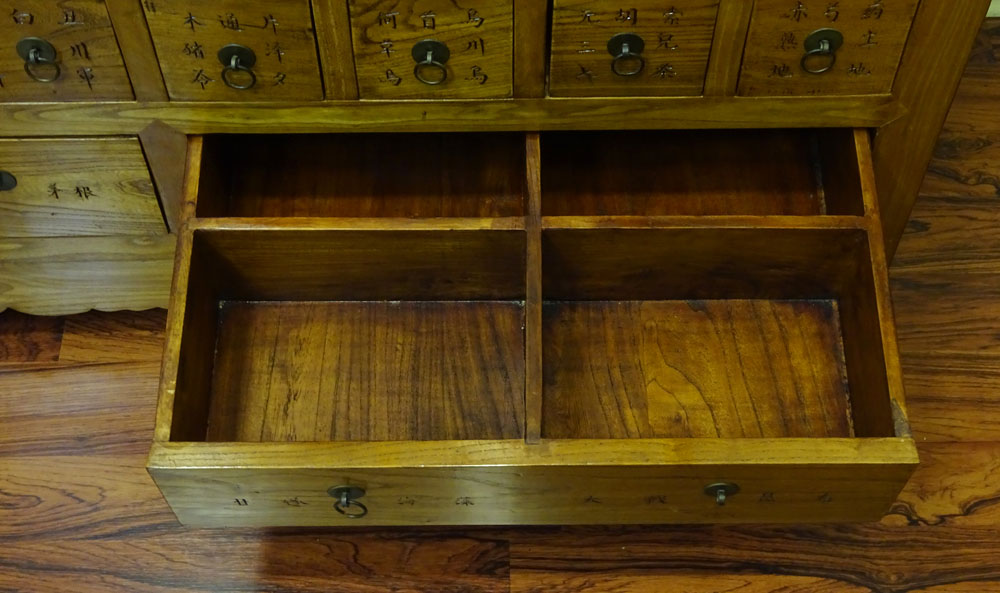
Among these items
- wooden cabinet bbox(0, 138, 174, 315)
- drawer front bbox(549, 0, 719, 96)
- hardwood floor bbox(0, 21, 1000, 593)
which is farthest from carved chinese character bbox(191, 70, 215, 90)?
hardwood floor bbox(0, 21, 1000, 593)

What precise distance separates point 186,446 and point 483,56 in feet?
1.41

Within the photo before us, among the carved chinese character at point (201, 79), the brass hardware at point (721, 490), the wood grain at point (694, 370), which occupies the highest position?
the carved chinese character at point (201, 79)

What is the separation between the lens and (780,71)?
1.04 m

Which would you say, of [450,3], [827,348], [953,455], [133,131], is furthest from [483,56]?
[953,455]

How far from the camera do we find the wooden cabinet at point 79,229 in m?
1.13

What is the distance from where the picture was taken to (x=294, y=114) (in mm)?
1080

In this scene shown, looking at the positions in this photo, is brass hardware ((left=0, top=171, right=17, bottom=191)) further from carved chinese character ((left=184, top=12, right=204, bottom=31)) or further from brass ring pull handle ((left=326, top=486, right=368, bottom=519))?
brass ring pull handle ((left=326, top=486, right=368, bottom=519))

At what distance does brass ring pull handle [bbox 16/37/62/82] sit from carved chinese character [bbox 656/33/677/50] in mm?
542

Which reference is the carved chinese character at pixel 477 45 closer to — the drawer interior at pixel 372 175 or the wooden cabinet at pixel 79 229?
the drawer interior at pixel 372 175

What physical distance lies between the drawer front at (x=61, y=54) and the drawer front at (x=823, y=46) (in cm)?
57

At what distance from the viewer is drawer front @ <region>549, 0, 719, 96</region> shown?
99 centimetres

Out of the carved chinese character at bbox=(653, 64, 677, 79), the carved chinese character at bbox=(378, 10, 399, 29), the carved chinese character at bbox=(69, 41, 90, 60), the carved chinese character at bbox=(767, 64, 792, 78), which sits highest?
the carved chinese character at bbox=(378, 10, 399, 29)

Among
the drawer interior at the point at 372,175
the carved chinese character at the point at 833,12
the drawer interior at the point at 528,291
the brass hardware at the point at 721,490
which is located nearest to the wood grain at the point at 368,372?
the drawer interior at the point at 528,291

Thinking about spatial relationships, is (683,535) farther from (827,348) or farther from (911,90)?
(911,90)
